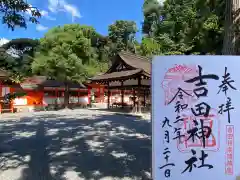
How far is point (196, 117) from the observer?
292 cm

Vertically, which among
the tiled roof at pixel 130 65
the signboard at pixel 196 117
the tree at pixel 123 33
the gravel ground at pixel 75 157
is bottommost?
the gravel ground at pixel 75 157

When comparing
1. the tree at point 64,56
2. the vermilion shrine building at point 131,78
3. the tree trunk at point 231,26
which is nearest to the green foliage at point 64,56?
the tree at point 64,56

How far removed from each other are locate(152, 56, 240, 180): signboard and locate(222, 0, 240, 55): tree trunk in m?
1.26

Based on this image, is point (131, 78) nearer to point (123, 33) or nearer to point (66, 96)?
point (66, 96)

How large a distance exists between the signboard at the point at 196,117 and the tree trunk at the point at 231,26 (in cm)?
126

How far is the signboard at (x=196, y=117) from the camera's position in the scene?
9.46 feet

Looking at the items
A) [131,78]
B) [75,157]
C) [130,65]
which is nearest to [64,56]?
[130,65]

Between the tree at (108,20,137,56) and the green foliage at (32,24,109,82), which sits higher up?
the tree at (108,20,137,56)

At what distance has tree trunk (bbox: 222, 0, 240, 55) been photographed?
396 centimetres

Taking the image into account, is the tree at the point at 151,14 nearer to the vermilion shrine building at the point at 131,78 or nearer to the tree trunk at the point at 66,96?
the vermilion shrine building at the point at 131,78

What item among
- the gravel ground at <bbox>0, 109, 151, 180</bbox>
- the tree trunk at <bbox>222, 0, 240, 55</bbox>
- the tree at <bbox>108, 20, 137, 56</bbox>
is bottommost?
the gravel ground at <bbox>0, 109, 151, 180</bbox>

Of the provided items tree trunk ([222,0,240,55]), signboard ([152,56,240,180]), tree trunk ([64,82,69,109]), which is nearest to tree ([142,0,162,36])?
tree trunk ([64,82,69,109])

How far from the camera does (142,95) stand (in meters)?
23.7

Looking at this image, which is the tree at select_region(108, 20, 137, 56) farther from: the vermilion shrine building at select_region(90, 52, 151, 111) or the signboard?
the signboard
